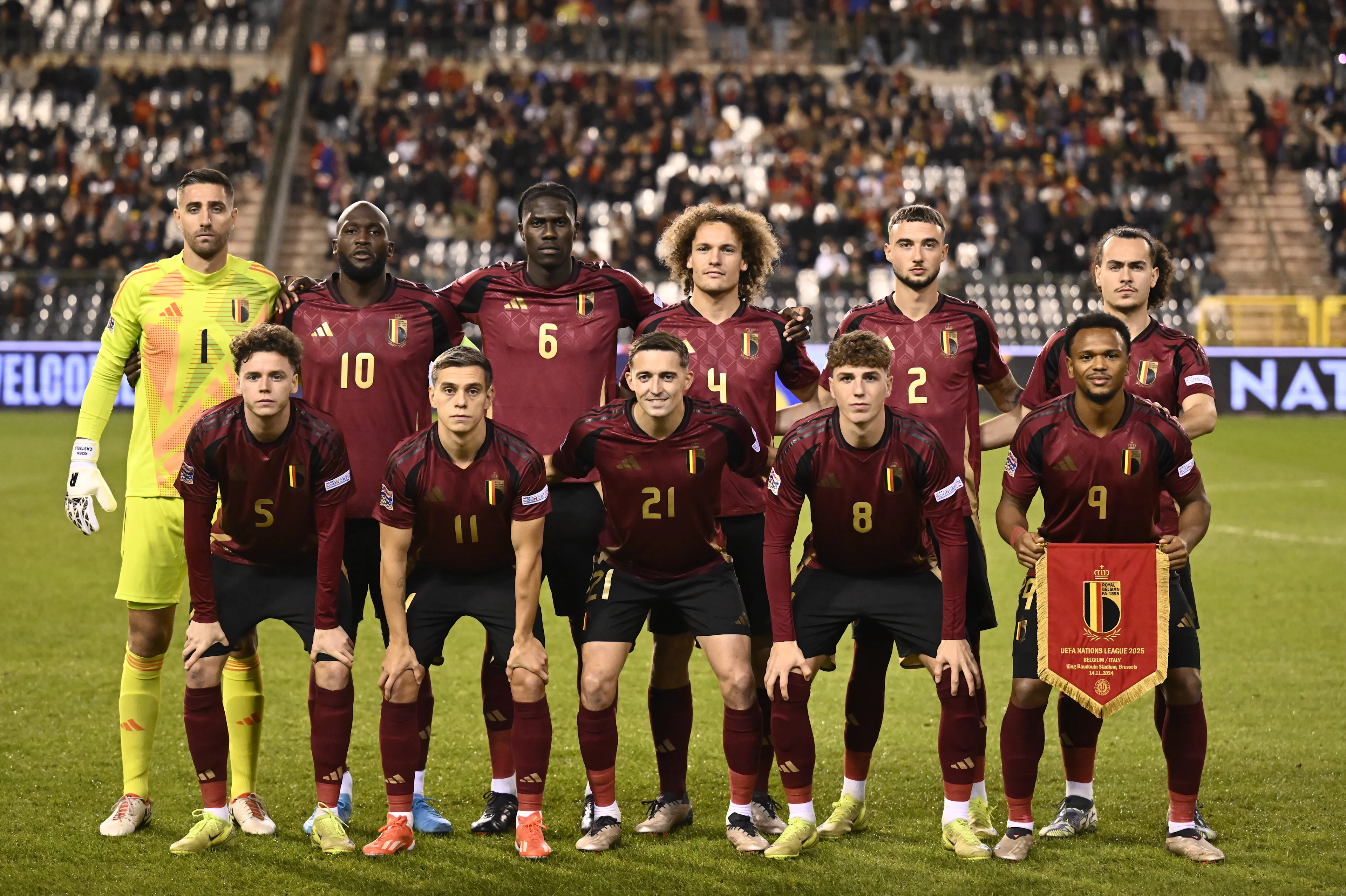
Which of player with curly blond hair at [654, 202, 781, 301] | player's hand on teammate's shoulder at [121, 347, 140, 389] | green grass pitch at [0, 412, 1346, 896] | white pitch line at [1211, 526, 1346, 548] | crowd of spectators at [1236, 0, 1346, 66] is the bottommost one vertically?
green grass pitch at [0, 412, 1346, 896]

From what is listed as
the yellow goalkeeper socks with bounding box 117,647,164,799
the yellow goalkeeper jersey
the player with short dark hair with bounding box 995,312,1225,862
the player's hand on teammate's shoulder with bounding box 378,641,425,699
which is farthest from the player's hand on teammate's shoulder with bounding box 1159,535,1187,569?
the yellow goalkeeper socks with bounding box 117,647,164,799

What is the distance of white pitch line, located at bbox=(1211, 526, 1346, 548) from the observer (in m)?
11.5

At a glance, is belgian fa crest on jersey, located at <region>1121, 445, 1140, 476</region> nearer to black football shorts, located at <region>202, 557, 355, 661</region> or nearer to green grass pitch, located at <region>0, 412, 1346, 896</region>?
green grass pitch, located at <region>0, 412, 1346, 896</region>

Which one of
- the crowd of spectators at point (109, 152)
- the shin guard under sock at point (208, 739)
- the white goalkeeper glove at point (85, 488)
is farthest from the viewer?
the crowd of spectators at point (109, 152)

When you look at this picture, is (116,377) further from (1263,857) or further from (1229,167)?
(1229,167)

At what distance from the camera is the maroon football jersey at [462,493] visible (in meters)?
5.06

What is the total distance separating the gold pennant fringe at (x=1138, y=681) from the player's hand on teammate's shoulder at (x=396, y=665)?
6.98ft

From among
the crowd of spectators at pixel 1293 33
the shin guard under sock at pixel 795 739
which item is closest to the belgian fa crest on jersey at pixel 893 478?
the shin guard under sock at pixel 795 739

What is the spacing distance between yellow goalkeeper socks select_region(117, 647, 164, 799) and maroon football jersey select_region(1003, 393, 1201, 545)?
323cm

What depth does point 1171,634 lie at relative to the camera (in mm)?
5031

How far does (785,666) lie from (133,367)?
2754 mm

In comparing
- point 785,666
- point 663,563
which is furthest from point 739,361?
point 785,666

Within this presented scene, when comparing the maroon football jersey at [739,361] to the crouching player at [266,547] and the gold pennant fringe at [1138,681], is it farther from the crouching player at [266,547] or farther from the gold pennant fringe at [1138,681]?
the crouching player at [266,547]

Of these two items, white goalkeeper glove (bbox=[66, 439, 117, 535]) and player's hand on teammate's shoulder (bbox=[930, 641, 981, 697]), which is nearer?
player's hand on teammate's shoulder (bbox=[930, 641, 981, 697])
